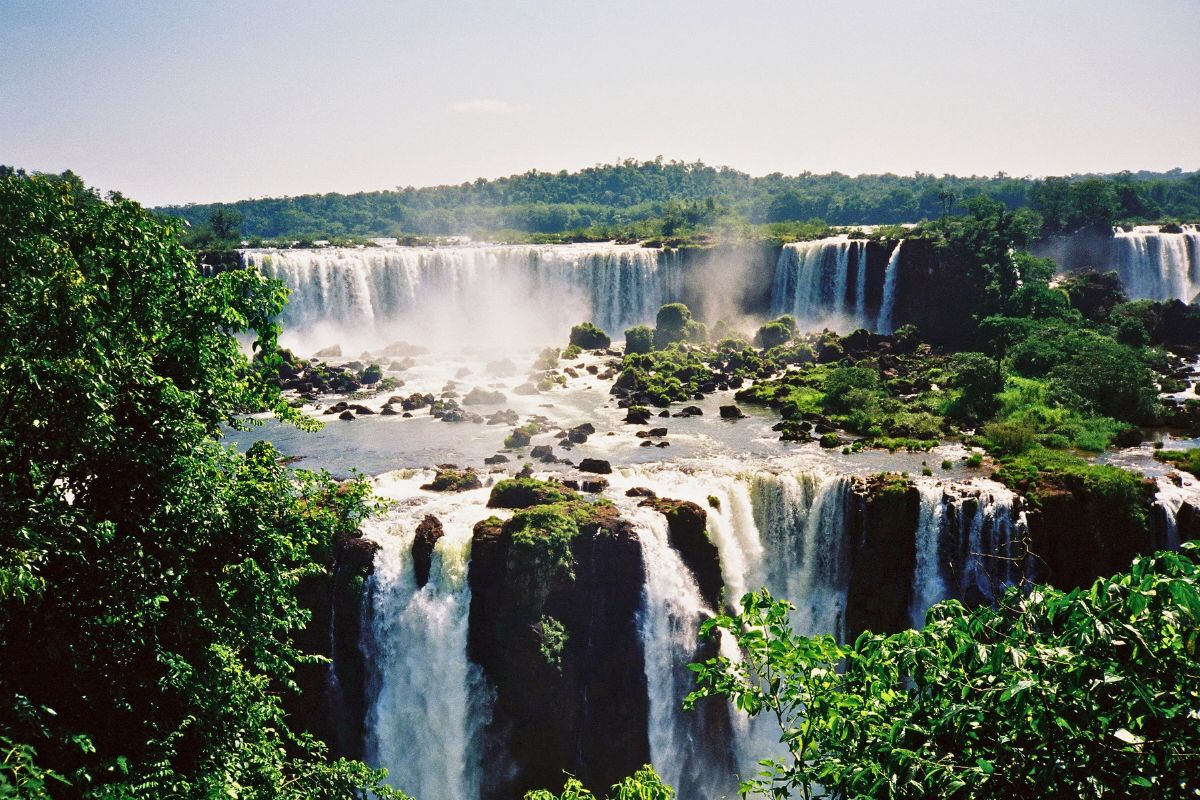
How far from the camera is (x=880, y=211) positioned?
110 meters

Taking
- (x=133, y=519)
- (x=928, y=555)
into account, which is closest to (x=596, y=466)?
(x=928, y=555)

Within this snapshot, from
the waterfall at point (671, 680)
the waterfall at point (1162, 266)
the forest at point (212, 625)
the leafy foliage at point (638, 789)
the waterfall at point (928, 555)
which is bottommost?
the waterfall at point (671, 680)

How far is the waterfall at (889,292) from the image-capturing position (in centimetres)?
4916

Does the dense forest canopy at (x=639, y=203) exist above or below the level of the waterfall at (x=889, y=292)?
above

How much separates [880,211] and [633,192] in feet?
152

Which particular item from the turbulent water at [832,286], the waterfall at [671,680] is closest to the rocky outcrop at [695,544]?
the waterfall at [671,680]

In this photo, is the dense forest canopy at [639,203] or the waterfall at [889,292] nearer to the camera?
the waterfall at [889,292]

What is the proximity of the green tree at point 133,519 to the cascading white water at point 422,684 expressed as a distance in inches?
434

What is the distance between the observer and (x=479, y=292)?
56281 mm

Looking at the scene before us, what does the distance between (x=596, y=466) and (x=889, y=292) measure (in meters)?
31.0

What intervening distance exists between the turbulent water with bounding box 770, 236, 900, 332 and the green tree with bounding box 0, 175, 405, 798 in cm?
4577

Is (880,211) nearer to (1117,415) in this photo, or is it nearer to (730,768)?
(1117,415)

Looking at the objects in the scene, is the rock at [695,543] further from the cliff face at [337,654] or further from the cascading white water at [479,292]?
the cascading white water at [479,292]

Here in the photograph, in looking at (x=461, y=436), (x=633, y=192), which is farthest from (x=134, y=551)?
(x=633, y=192)
